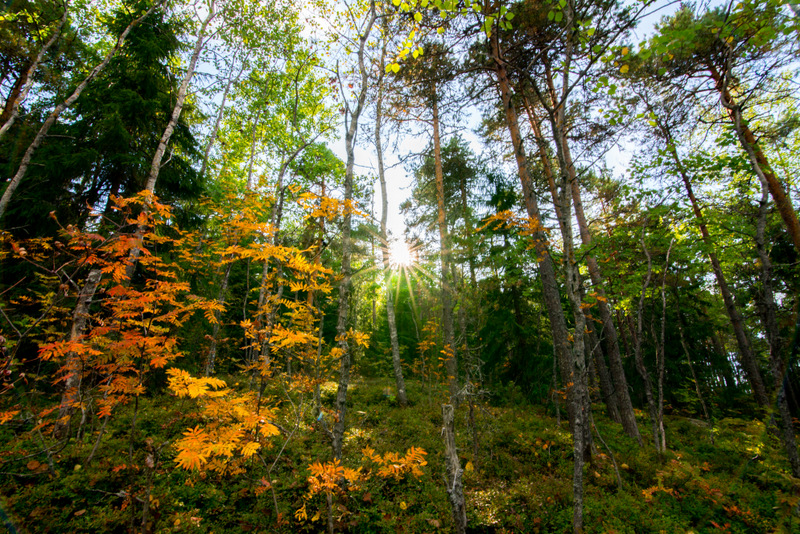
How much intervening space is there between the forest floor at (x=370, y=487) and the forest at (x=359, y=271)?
57mm

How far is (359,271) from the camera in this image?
8.79 meters

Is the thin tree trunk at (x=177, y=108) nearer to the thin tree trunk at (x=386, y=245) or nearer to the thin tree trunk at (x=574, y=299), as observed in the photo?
the thin tree trunk at (x=386, y=245)

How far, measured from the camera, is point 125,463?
15.9ft

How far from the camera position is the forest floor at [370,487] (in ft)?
13.4

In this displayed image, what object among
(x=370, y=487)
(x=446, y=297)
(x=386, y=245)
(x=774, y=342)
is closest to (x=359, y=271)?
(x=386, y=245)

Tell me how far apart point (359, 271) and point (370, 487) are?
17.4 ft

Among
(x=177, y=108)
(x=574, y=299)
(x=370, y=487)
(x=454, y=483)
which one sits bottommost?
(x=370, y=487)

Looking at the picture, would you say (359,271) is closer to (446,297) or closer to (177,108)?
(446,297)

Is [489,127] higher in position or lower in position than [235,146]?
lower

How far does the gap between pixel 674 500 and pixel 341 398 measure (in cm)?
678

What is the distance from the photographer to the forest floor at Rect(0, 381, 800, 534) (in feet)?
13.4

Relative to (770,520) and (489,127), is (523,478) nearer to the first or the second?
(770,520)

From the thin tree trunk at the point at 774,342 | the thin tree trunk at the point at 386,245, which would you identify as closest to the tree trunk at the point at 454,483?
the thin tree trunk at the point at 774,342

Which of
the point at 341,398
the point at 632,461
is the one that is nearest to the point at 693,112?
the point at 632,461
